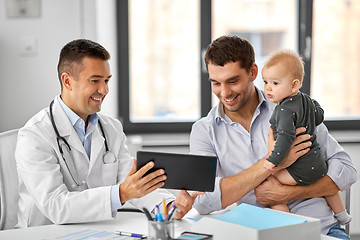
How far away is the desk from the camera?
4.75ft

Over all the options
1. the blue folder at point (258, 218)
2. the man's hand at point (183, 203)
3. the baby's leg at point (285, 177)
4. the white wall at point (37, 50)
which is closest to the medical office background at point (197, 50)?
the white wall at point (37, 50)

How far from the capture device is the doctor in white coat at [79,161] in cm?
157

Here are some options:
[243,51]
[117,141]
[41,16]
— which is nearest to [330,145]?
[243,51]

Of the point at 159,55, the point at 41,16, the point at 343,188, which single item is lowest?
the point at 343,188

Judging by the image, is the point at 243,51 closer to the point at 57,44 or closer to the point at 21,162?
→ the point at 21,162

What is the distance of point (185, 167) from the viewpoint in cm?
142

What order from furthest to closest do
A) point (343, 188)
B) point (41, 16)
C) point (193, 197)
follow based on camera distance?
point (41, 16)
point (343, 188)
point (193, 197)

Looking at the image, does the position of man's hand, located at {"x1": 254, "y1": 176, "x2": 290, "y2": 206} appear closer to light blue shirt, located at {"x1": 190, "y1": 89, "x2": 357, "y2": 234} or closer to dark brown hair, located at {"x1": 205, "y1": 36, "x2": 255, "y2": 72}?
light blue shirt, located at {"x1": 190, "y1": 89, "x2": 357, "y2": 234}

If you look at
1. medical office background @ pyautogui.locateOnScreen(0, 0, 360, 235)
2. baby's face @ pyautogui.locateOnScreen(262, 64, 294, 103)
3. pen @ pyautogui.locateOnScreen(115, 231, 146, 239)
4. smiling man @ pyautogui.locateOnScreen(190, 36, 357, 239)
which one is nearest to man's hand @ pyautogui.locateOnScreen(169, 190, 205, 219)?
smiling man @ pyautogui.locateOnScreen(190, 36, 357, 239)

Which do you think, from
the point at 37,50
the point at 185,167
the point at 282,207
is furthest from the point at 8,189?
the point at 37,50

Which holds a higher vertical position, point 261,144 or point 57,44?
point 57,44

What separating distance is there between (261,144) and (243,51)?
1.23 feet

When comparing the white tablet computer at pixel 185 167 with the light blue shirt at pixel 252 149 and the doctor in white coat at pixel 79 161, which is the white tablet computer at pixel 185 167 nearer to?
the doctor in white coat at pixel 79 161

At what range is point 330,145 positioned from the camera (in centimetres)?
186
